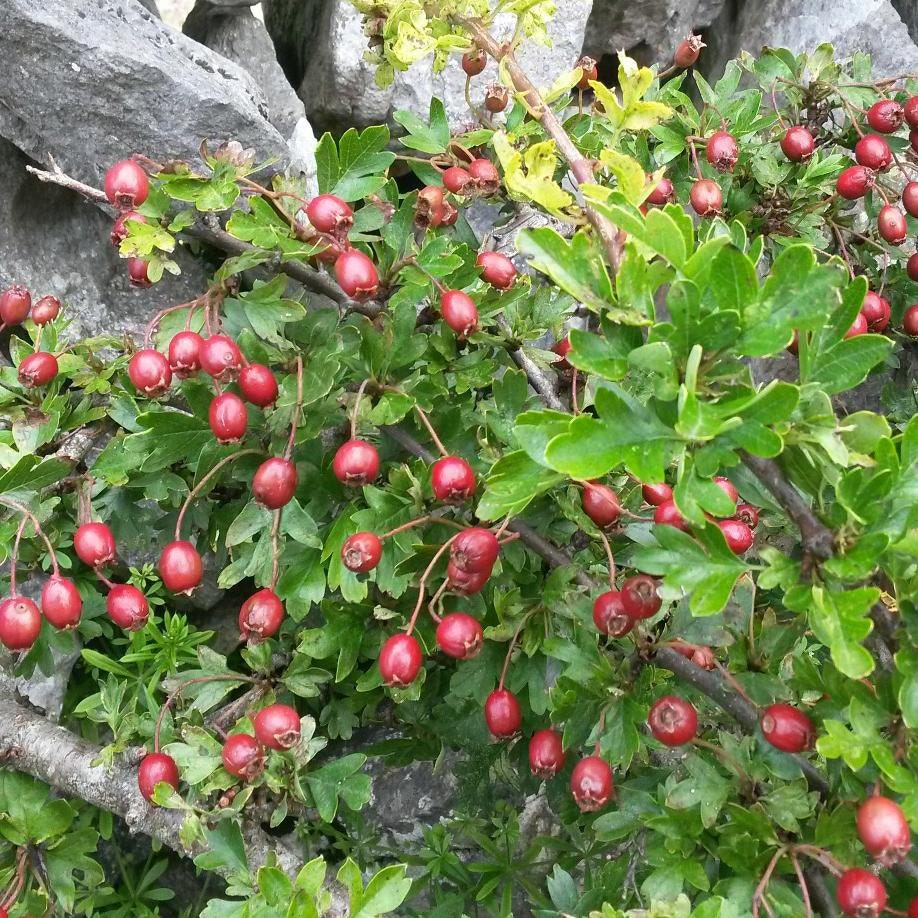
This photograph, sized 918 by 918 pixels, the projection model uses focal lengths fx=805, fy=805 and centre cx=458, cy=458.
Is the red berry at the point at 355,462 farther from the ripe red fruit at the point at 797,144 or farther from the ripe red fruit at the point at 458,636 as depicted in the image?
the ripe red fruit at the point at 797,144

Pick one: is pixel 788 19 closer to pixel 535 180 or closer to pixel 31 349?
pixel 535 180

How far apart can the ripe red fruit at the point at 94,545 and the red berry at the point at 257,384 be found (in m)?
0.36

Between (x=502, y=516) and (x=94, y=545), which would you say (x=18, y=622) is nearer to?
(x=94, y=545)

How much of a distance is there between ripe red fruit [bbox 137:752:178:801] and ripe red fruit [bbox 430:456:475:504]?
0.64 metres

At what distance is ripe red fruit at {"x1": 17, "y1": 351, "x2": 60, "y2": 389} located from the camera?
1493 millimetres

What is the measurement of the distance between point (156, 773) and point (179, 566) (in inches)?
13.2

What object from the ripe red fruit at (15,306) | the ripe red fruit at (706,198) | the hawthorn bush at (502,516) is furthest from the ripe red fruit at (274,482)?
the ripe red fruit at (706,198)

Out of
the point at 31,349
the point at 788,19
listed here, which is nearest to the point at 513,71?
the point at 31,349

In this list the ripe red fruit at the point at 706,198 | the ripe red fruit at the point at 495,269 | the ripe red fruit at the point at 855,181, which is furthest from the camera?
the ripe red fruit at the point at 855,181

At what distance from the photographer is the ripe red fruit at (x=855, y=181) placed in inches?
69.7

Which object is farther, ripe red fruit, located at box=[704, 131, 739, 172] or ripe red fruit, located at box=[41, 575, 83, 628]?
ripe red fruit, located at box=[704, 131, 739, 172]

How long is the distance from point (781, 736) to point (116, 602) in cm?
104

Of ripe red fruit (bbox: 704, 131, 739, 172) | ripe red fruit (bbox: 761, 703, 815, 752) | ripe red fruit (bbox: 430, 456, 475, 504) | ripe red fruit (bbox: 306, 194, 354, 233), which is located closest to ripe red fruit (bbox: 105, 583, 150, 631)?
ripe red fruit (bbox: 430, 456, 475, 504)

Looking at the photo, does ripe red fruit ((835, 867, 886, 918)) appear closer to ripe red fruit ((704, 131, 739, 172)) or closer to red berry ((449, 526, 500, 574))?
red berry ((449, 526, 500, 574))
